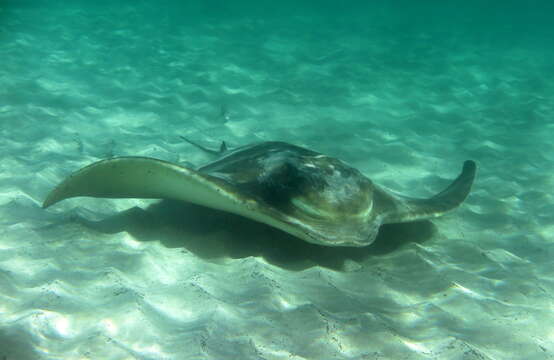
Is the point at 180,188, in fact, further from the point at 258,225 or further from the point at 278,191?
the point at 258,225

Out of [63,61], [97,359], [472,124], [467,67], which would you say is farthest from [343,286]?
[467,67]

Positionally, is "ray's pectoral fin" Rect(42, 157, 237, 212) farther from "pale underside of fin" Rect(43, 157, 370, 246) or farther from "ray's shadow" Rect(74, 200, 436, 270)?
"ray's shadow" Rect(74, 200, 436, 270)

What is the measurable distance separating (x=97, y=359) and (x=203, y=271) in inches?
52.4

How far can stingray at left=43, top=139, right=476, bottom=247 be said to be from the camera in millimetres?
3605

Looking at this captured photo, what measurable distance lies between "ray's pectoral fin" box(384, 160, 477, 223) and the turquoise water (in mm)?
404

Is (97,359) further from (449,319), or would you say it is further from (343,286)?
(449,319)

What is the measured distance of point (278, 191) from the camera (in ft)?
13.2

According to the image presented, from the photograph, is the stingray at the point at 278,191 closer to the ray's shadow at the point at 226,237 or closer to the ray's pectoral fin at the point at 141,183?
the ray's pectoral fin at the point at 141,183

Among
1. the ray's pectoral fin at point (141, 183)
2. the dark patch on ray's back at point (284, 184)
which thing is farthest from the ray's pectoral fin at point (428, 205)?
the ray's pectoral fin at point (141, 183)

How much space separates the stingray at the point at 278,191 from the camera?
11.8 ft

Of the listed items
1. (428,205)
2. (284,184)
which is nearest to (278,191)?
(284,184)

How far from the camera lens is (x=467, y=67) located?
667 inches

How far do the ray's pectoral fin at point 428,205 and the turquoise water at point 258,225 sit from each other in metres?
0.40

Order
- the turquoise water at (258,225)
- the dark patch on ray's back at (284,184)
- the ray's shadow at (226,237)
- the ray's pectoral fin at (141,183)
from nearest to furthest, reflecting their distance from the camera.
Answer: the turquoise water at (258,225) < the ray's pectoral fin at (141,183) < the dark patch on ray's back at (284,184) < the ray's shadow at (226,237)
